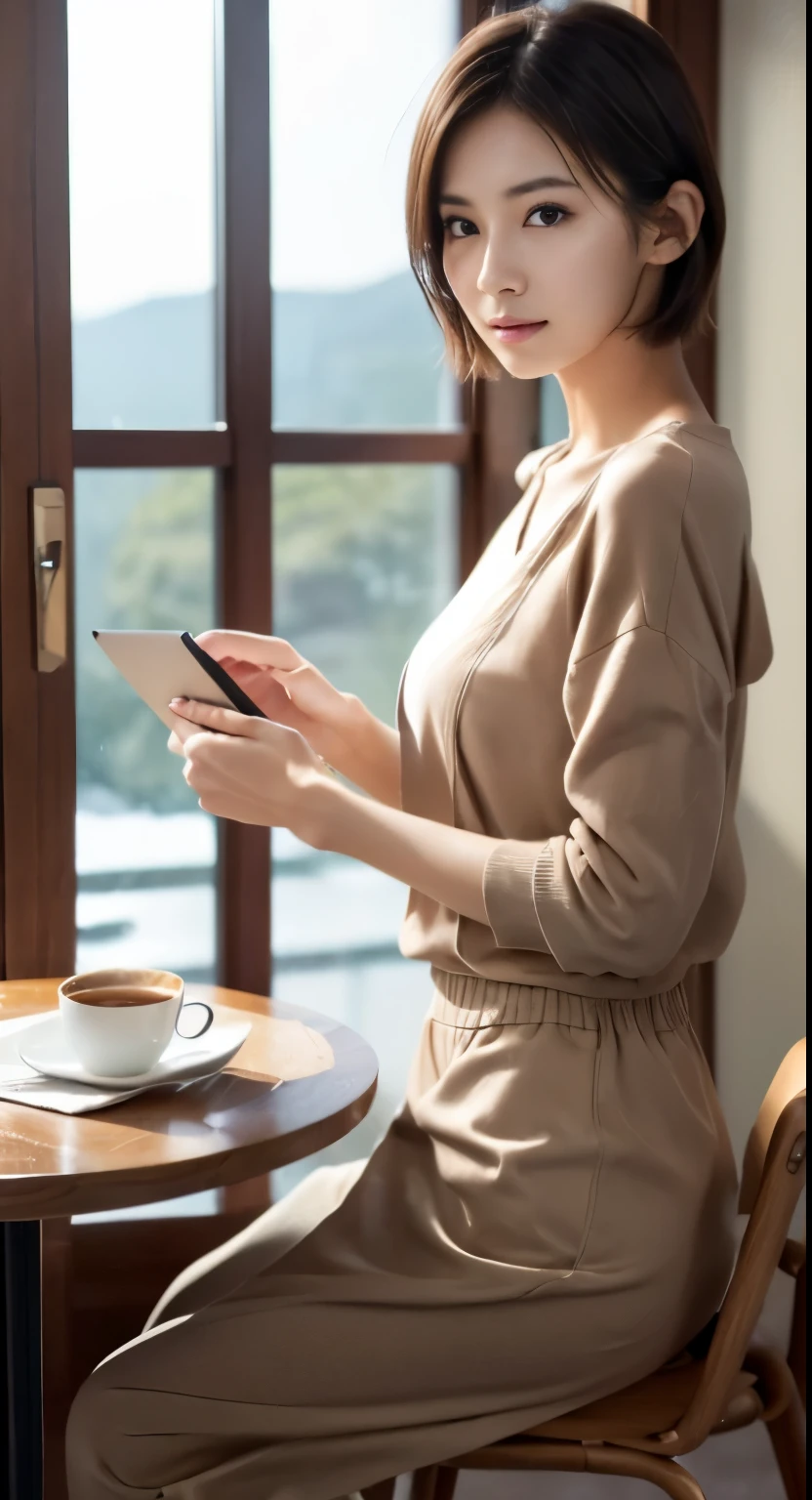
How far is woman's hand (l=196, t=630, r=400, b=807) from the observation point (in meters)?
1.58

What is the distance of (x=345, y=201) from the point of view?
187 centimetres

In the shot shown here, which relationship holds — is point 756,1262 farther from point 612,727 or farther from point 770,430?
point 770,430

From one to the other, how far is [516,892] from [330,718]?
0.46 metres

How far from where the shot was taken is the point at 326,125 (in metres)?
1.85

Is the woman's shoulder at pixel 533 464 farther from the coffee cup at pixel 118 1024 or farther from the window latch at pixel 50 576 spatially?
the coffee cup at pixel 118 1024

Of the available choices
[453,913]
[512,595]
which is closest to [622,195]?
[512,595]

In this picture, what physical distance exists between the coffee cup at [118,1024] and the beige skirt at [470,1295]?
21 cm

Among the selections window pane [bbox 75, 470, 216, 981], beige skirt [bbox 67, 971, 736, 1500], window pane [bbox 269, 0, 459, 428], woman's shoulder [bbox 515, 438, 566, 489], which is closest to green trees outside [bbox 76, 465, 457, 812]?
window pane [bbox 75, 470, 216, 981]

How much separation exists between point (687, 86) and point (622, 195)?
0.12m

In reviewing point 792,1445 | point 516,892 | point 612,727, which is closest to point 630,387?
point 612,727

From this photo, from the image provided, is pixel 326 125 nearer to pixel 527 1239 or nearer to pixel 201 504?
pixel 201 504

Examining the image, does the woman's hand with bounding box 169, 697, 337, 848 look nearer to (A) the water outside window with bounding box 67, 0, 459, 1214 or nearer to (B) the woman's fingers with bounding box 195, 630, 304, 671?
(B) the woman's fingers with bounding box 195, 630, 304, 671

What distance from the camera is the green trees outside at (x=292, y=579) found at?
181 centimetres

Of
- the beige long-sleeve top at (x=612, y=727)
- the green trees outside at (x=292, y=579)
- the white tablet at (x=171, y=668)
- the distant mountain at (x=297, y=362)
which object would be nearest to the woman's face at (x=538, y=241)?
the beige long-sleeve top at (x=612, y=727)
